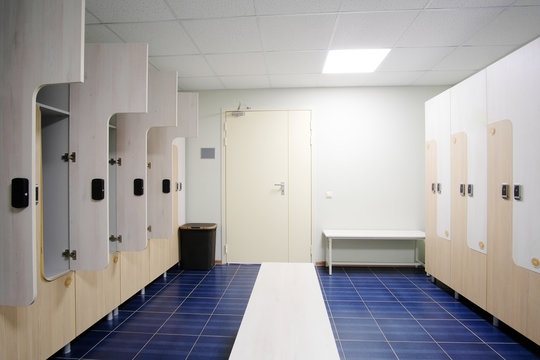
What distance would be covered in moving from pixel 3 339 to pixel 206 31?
105 inches

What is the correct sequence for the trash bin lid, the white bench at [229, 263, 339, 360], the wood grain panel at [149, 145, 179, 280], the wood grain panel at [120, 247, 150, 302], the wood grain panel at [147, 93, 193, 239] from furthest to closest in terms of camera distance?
1. the trash bin lid
2. the wood grain panel at [149, 145, 179, 280]
3. the wood grain panel at [147, 93, 193, 239]
4. the wood grain panel at [120, 247, 150, 302]
5. the white bench at [229, 263, 339, 360]

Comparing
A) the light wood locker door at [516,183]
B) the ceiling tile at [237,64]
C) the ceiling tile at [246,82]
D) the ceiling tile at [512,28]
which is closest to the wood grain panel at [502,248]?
the light wood locker door at [516,183]

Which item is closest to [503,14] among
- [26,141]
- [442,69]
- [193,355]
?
[442,69]

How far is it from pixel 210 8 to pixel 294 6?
2.24 feet

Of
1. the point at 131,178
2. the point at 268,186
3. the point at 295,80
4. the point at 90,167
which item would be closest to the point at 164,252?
the point at 131,178

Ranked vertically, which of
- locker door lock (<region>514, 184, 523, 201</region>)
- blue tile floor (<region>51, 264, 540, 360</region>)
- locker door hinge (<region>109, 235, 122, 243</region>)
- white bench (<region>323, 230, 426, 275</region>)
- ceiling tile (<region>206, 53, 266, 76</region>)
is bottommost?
blue tile floor (<region>51, 264, 540, 360</region>)

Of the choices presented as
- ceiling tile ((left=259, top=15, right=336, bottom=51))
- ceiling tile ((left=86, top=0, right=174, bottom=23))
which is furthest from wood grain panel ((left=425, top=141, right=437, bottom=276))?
ceiling tile ((left=86, top=0, right=174, bottom=23))

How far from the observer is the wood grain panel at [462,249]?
102 inches

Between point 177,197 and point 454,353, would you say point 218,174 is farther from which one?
point 454,353

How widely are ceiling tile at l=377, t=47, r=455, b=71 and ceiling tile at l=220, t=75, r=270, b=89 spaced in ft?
5.11

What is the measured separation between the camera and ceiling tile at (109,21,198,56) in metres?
2.48

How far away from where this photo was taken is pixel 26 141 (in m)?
1.41

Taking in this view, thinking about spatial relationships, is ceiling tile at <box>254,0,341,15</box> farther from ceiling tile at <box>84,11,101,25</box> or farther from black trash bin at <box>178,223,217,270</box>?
black trash bin at <box>178,223,217,270</box>

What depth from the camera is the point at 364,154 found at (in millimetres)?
4172
